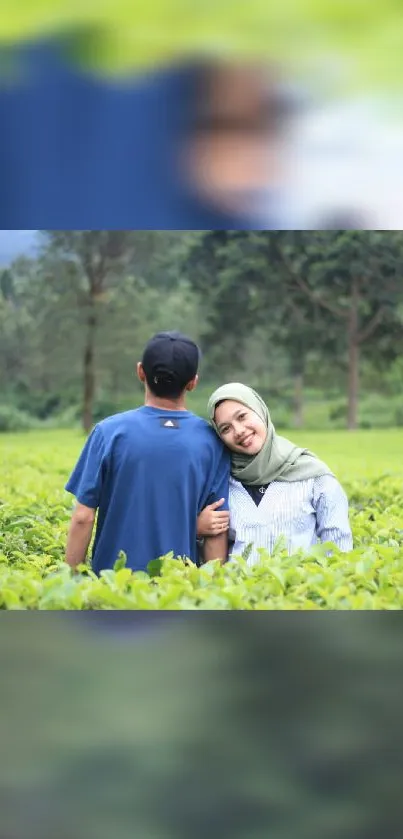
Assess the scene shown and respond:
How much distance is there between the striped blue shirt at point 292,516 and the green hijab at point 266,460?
1.1 inches

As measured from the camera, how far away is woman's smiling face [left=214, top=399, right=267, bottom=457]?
3305 millimetres

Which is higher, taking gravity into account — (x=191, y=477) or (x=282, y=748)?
(x=191, y=477)

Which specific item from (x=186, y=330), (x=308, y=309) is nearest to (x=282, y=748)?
(x=186, y=330)

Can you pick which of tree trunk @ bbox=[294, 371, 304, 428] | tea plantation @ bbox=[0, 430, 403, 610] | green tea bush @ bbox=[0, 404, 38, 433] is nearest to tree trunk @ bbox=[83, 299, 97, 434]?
green tea bush @ bbox=[0, 404, 38, 433]

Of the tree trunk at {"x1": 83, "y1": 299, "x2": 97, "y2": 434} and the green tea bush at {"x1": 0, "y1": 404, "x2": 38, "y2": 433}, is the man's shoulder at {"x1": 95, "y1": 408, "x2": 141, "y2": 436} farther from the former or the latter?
the green tea bush at {"x1": 0, "y1": 404, "x2": 38, "y2": 433}

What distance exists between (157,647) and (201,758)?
475 mm

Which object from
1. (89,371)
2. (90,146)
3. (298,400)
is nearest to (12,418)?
(89,371)

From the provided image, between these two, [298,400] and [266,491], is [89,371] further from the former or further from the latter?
[266,491]

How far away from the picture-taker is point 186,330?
50.2ft

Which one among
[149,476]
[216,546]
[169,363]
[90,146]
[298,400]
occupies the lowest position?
[298,400]

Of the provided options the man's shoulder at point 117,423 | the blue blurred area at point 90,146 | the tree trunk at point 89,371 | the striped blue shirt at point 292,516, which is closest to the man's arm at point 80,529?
the man's shoulder at point 117,423

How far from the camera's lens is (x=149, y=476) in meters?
3.28

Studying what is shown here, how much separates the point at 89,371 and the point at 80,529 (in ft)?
37.0

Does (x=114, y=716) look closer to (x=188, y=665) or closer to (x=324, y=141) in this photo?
(x=188, y=665)
